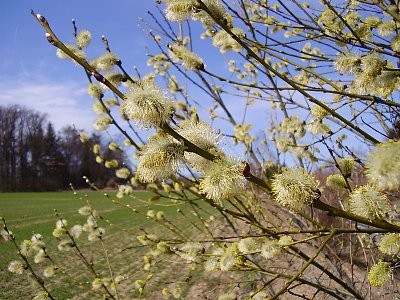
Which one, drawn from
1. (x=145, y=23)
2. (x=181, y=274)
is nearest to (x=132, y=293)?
(x=181, y=274)

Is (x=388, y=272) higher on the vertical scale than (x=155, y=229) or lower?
higher

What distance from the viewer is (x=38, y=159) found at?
72.7 m

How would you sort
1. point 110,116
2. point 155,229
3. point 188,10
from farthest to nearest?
point 155,229 → point 110,116 → point 188,10

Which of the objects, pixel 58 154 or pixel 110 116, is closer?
pixel 110 116

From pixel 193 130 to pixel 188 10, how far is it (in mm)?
547

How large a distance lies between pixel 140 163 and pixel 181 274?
33.4 ft

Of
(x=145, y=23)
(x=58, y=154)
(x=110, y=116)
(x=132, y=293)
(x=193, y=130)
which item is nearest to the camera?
(x=193, y=130)

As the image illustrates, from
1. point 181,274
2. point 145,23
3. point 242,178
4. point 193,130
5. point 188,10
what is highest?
point 145,23

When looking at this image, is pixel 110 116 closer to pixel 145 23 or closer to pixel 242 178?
pixel 145 23

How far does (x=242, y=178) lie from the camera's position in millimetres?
1142

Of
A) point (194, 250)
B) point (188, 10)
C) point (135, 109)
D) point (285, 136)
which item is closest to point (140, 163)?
point (135, 109)

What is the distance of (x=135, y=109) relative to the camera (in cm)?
107

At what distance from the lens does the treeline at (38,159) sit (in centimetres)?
6962

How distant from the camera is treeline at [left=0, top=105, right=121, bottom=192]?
69625mm
